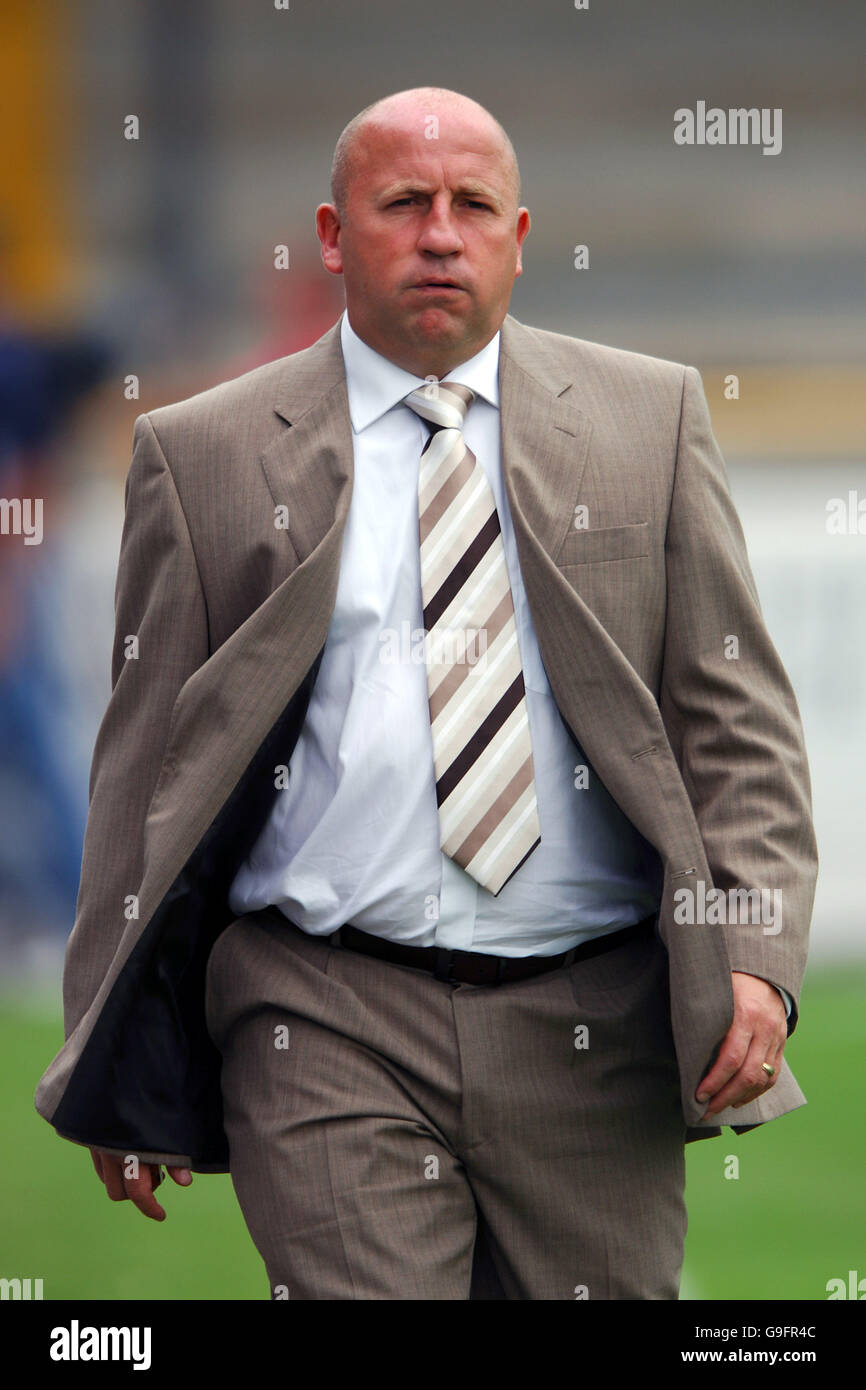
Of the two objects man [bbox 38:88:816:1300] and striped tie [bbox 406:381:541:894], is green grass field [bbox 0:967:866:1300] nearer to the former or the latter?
man [bbox 38:88:816:1300]

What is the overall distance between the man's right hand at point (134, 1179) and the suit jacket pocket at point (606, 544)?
2.67 feet

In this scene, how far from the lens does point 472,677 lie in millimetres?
2061

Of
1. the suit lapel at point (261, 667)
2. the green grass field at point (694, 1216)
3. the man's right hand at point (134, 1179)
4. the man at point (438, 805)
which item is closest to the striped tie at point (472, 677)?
the man at point (438, 805)

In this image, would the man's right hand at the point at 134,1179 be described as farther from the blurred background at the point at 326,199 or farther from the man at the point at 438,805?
the blurred background at the point at 326,199

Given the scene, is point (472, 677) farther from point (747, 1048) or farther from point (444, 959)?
point (747, 1048)

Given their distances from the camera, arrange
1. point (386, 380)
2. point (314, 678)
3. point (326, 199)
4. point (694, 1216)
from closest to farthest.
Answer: point (314, 678) < point (386, 380) < point (694, 1216) < point (326, 199)

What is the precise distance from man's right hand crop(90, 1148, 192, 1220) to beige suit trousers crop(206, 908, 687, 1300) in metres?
0.11

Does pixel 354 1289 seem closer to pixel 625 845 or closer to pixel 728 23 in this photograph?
pixel 625 845

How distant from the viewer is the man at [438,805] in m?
2.03

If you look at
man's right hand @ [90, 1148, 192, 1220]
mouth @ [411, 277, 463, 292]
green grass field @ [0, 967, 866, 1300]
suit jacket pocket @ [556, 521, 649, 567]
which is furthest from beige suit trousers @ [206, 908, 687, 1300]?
green grass field @ [0, 967, 866, 1300]

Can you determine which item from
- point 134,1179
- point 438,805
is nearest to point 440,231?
point 438,805

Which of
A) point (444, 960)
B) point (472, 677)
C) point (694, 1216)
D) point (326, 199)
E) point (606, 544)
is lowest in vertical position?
point (694, 1216)

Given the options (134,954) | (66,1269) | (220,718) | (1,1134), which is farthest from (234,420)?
(1,1134)

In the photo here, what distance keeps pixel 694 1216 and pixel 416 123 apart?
2.77 m
